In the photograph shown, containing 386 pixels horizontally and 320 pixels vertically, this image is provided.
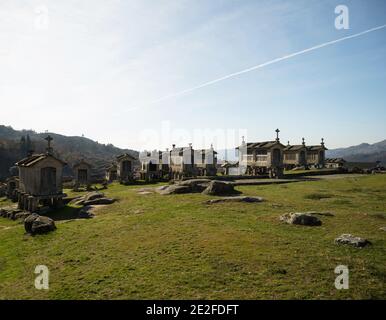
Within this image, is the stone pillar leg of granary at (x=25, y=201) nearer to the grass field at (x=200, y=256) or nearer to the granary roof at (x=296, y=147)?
the grass field at (x=200, y=256)

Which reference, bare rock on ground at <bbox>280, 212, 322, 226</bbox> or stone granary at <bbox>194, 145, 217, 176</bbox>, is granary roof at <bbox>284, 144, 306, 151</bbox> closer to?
stone granary at <bbox>194, 145, 217, 176</bbox>

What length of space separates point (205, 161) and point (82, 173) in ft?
71.0

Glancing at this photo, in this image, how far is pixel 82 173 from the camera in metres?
48.5

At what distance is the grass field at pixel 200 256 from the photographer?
1077 centimetres

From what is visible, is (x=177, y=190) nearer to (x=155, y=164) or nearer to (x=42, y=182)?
(x=42, y=182)

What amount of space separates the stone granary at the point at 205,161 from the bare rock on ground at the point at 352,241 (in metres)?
41.0

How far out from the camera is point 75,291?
37.2 ft

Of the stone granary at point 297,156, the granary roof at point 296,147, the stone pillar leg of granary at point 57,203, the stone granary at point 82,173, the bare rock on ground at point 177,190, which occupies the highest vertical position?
the granary roof at point 296,147

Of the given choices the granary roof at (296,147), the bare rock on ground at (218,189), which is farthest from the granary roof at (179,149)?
the bare rock on ground at (218,189)

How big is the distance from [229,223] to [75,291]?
1046 centimetres

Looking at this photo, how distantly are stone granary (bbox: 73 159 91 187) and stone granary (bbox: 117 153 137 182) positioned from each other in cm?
556

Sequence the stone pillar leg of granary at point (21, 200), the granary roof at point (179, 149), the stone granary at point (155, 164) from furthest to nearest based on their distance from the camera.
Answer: the stone granary at point (155, 164) → the granary roof at point (179, 149) → the stone pillar leg of granary at point (21, 200)

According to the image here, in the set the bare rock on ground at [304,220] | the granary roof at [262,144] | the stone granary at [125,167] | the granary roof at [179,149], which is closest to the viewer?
the bare rock on ground at [304,220]
